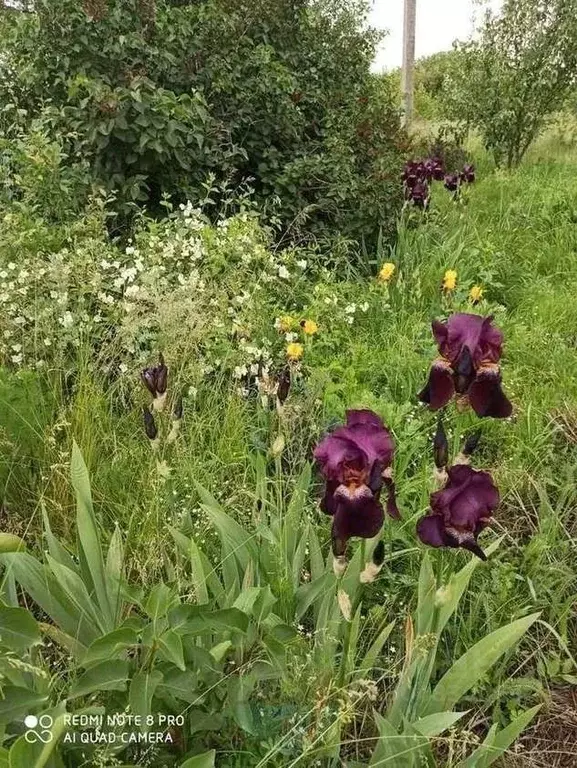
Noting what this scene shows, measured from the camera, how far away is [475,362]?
4.81 ft

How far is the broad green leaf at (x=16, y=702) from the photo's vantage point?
1111 millimetres

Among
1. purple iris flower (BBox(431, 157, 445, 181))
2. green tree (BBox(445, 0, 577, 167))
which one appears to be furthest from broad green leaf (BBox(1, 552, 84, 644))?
green tree (BBox(445, 0, 577, 167))

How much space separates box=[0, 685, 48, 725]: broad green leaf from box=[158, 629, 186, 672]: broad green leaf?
198mm

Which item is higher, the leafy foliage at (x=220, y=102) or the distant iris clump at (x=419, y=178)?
the leafy foliage at (x=220, y=102)

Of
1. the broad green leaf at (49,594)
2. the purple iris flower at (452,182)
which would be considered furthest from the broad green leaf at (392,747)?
the purple iris flower at (452,182)

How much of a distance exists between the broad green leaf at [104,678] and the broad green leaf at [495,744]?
2.33ft

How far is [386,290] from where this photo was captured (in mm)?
3590

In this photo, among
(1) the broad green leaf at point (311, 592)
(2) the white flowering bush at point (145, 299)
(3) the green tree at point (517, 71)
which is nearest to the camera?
(1) the broad green leaf at point (311, 592)

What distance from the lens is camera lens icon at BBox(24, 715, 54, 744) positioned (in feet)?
3.53

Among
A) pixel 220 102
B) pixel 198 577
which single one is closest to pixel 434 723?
pixel 198 577

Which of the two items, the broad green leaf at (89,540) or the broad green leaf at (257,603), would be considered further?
the broad green leaf at (89,540)

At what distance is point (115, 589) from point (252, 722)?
46 centimetres

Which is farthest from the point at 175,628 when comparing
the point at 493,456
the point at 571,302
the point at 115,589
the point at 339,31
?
the point at 339,31

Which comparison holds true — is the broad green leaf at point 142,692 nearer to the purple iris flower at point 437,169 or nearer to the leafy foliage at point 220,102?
the leafy foliage at point 220,102
